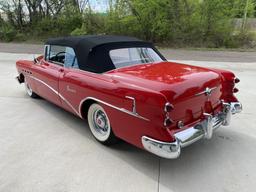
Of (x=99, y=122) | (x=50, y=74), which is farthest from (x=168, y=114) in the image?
(x=50, y=74)

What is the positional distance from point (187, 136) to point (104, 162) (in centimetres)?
108

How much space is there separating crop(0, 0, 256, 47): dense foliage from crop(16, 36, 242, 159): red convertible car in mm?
12574

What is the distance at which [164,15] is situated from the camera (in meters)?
16.5

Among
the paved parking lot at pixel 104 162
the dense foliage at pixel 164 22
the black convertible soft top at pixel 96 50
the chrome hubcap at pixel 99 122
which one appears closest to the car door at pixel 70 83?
the black convertible soft top at pixel 96 50

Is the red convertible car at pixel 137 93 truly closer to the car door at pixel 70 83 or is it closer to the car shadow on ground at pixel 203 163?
the car door at pixel 70 83

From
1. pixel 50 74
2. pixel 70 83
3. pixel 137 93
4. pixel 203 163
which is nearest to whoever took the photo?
pixel 137 93

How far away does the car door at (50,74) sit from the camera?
4.56 metres

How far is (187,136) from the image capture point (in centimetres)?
310

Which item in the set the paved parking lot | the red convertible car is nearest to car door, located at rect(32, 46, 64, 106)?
the red convertible car

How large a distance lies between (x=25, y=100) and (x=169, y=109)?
3.98 m

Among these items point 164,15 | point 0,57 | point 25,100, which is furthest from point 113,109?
point 164,15

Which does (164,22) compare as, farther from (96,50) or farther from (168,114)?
(168,114)

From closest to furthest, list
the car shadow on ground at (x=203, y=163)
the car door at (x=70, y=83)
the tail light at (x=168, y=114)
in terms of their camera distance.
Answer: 1. the tail light at (x=168, y=114)
2. the car shadow on ground at (x=203, y=163)
3. the car door at (x=70, y=83)

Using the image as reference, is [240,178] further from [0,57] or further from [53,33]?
[53,33]
